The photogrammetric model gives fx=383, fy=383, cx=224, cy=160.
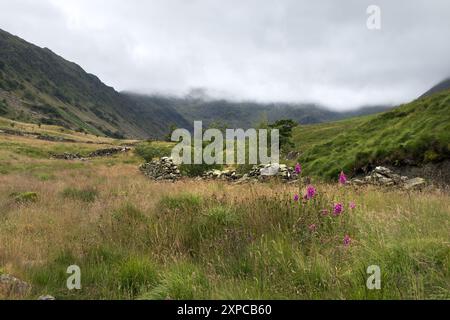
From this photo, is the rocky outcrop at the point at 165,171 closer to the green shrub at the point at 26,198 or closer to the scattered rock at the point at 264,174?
the scattered rock at the point at 264,174

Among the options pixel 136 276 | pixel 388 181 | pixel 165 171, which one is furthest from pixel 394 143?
pixel 136 276

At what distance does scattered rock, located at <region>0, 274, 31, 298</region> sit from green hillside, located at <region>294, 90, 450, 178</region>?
12.9 meters

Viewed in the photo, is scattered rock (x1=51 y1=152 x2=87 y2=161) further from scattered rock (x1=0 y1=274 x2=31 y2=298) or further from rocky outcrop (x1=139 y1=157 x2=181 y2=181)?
scattered rock (x1=0 y1=274 x2=31 y2=298)

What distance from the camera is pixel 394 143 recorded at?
15.2 metres

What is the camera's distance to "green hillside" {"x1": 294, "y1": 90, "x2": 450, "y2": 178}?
1404 cm

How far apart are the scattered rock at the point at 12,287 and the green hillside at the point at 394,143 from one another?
12877mm

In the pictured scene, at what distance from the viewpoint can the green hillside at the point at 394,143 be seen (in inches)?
553

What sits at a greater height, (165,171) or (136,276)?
(165,171)

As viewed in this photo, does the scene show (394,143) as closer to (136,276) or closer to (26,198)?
(26,198)

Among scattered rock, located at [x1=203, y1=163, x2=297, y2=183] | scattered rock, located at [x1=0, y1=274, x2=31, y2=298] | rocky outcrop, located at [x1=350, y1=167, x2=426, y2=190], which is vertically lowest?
scattered rock, located at [x1=0, y1=274, x2=31, y2=298]

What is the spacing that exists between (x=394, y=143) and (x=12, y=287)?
14.4 m

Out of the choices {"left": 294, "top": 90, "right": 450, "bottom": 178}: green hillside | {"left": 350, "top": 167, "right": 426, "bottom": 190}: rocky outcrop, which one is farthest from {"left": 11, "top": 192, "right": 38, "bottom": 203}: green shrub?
{"left": 294, "top": 90, "right": 450, "bottom": 178}: green hillside
